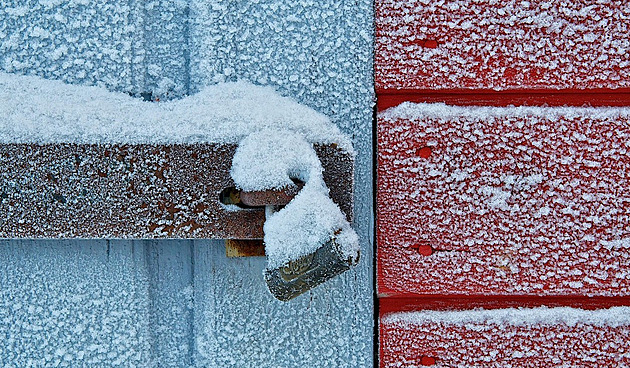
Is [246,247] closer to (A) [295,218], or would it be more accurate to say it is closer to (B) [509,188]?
(A) [295,218]

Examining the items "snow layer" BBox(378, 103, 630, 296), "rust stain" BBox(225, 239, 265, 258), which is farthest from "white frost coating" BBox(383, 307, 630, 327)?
"rust stain" BBox(225, 239, 265, 258)

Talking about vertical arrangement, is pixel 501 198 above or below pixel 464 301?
above

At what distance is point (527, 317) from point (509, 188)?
0.15m

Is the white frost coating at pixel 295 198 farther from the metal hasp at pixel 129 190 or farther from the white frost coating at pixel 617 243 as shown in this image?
the white frost coating at pixel 617 243

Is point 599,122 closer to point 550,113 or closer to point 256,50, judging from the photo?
point 550,113

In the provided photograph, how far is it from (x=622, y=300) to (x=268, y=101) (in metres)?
0.47

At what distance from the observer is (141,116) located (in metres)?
0.53

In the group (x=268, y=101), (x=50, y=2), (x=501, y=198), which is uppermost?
(x=50, y=2)

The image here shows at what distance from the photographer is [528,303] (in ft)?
2.04

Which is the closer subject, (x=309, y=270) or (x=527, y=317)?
(x=309, y=270)

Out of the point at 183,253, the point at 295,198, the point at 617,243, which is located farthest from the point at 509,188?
the point at 183,253

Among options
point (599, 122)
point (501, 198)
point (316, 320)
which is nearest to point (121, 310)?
point (316, 320)

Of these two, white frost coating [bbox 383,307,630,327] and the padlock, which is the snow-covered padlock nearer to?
the padlock

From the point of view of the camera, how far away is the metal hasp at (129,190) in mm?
510
